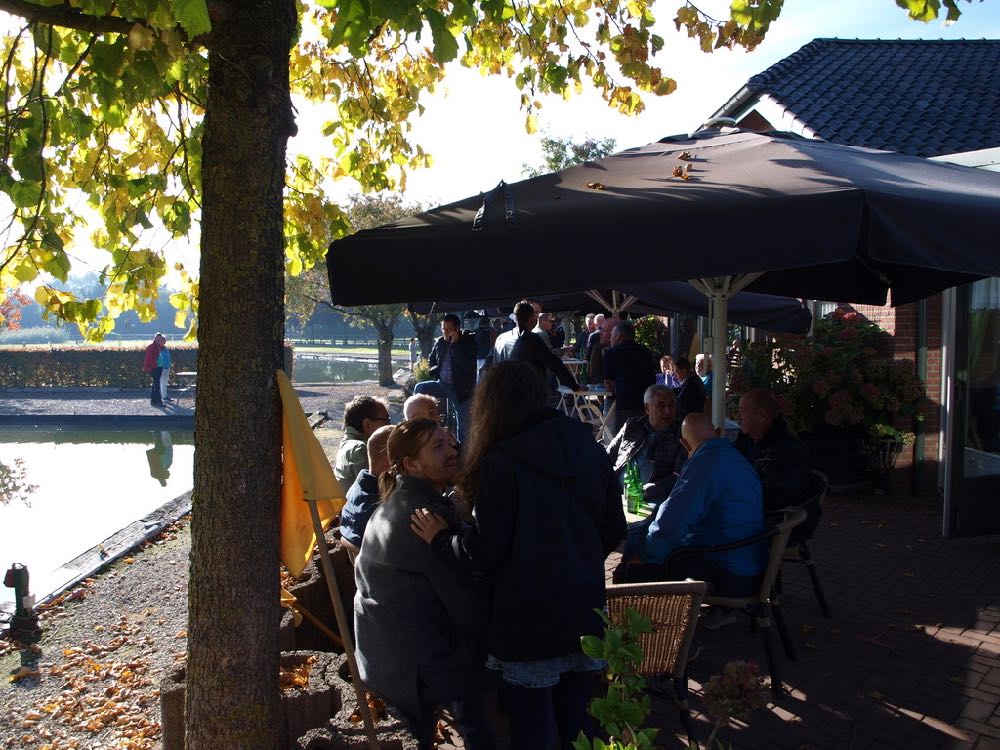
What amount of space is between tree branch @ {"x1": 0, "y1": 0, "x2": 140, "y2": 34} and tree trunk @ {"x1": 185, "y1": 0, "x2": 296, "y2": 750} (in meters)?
0.45

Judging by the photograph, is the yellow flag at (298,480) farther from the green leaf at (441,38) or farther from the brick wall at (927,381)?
the brick wall at (927,381)

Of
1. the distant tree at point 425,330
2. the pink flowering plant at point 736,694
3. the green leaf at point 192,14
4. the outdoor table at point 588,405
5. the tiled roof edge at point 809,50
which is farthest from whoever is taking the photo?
the distant tree at point 425,330

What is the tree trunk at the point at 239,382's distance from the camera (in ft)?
9.51

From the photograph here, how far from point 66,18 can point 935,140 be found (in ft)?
31.5

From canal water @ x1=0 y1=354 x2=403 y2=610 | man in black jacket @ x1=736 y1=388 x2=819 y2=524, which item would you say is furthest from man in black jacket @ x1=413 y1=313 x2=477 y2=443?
man in black jacket @ x1=736 y1=388 x2=819 y2=524

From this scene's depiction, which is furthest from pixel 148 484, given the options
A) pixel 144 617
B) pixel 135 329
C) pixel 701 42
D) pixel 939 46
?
pixel 135 329

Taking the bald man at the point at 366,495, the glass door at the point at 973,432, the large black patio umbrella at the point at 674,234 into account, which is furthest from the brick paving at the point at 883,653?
the large black patio umbrella at the point at 674,234

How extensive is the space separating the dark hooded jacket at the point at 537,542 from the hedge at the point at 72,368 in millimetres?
28369

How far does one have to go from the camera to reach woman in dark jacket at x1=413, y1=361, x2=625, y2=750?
2766 millimetres

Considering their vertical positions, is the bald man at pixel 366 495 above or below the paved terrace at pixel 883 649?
above

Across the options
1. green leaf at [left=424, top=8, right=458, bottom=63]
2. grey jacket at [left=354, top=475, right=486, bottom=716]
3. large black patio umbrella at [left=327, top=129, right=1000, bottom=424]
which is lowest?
grey jacket at [left=354, top=475, right=486, bottom=716]

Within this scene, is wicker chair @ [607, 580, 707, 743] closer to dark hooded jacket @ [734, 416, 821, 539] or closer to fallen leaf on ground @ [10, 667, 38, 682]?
dark hooded jacket @ [734, 416, 821, 539]

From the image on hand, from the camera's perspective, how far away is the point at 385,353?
26.8 m

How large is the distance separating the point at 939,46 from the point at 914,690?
13889 mm
